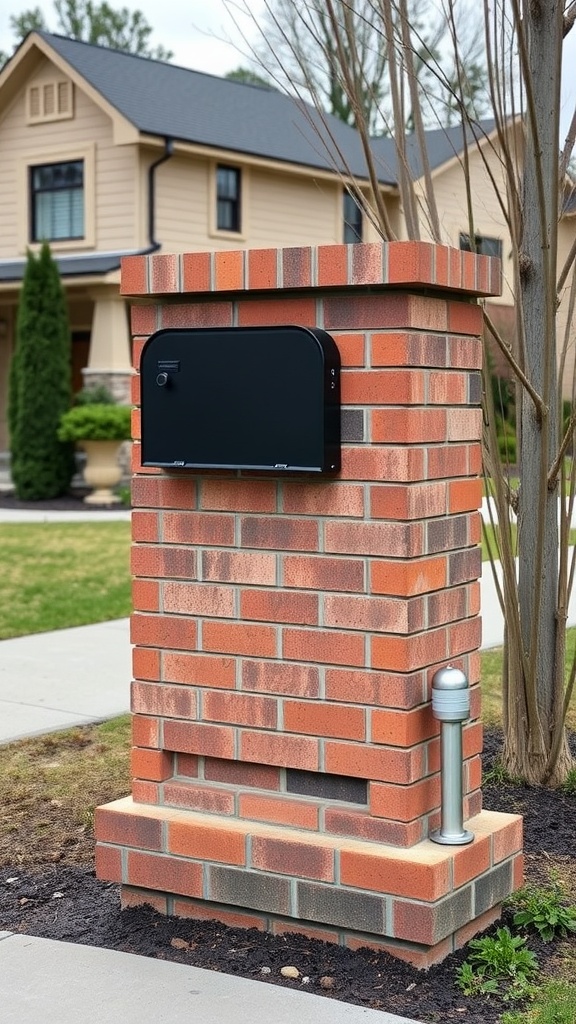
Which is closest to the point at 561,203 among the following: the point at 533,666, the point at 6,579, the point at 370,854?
the point at 533,666

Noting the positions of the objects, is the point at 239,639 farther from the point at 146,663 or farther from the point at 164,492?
the point at 164,492

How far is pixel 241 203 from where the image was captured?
22625mm

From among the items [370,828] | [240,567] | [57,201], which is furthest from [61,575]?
[57,201]

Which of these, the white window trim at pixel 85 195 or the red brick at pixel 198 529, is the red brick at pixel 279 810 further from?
the white window trim at pixel 85 195

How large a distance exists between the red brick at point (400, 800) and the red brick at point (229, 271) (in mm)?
1282

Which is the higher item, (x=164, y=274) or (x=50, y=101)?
(x=50, y=101)

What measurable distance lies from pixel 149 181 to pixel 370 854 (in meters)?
19.4

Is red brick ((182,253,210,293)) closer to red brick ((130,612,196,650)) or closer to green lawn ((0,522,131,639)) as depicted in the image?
red brick ((130,612,196,650))

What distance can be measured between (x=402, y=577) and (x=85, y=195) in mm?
19834

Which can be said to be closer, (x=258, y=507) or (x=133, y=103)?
(x=258, y=507)

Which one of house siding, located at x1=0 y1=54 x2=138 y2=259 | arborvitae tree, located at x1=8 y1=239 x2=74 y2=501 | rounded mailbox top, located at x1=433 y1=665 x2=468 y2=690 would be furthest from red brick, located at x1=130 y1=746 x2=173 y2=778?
house siding, located at x1=0 y1=54 x2=138 y2=259

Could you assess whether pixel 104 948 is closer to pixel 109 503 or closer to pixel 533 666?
pixel 533 666

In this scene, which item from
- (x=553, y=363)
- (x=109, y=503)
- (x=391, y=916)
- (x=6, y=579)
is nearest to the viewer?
(x=391, y=916)

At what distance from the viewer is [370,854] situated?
2986 millimetres
